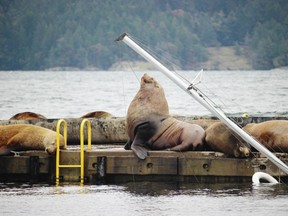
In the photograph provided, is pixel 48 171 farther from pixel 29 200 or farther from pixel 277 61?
pixel 277 61

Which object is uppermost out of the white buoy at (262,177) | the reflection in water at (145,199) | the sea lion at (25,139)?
the sea lion at (25,139)

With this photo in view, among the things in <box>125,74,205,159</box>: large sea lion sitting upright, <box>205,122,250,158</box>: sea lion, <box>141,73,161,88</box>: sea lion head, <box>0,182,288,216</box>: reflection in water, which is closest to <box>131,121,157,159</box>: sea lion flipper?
<box>125,74,205,159</box>: large sea lion sitting upright

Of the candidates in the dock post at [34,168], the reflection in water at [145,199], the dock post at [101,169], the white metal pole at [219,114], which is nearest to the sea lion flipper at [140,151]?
the reflection in water at [145,199]

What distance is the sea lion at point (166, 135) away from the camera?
2527 centimetres

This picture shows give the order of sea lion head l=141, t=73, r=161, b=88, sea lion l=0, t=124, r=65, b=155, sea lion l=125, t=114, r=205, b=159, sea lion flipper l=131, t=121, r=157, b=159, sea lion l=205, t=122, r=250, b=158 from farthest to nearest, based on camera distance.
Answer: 1. sea lion head l=141, t=73, r=161, b=88
2. sea lion l=0, t=124, r=65, b=155
3. sea lion flipper l=131, t=121, r=157, b=159
4. sea lion l=125, t=114, r=205, b=159
5. sea lion l=205, t=122, r=250, b=158

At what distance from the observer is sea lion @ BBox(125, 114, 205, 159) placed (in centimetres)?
2527

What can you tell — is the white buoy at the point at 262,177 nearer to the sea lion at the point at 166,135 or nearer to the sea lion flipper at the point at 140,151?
the sea lion at the point at 166,135

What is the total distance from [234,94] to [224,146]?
5728 cm

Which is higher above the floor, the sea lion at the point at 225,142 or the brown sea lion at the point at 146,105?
the brown sea lion at the point at 146,105

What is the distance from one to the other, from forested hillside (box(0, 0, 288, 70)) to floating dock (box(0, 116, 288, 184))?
130 m

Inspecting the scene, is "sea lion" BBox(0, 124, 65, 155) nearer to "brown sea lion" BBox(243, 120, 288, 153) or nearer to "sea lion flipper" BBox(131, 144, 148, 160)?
"sea lion flipper" BBox(131, 144, 148, 160)

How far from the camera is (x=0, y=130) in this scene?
2630 centimetres

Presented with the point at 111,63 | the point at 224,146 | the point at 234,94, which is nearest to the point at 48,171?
the point at 224,146

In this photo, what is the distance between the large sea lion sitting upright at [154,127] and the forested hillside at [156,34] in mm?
128466
